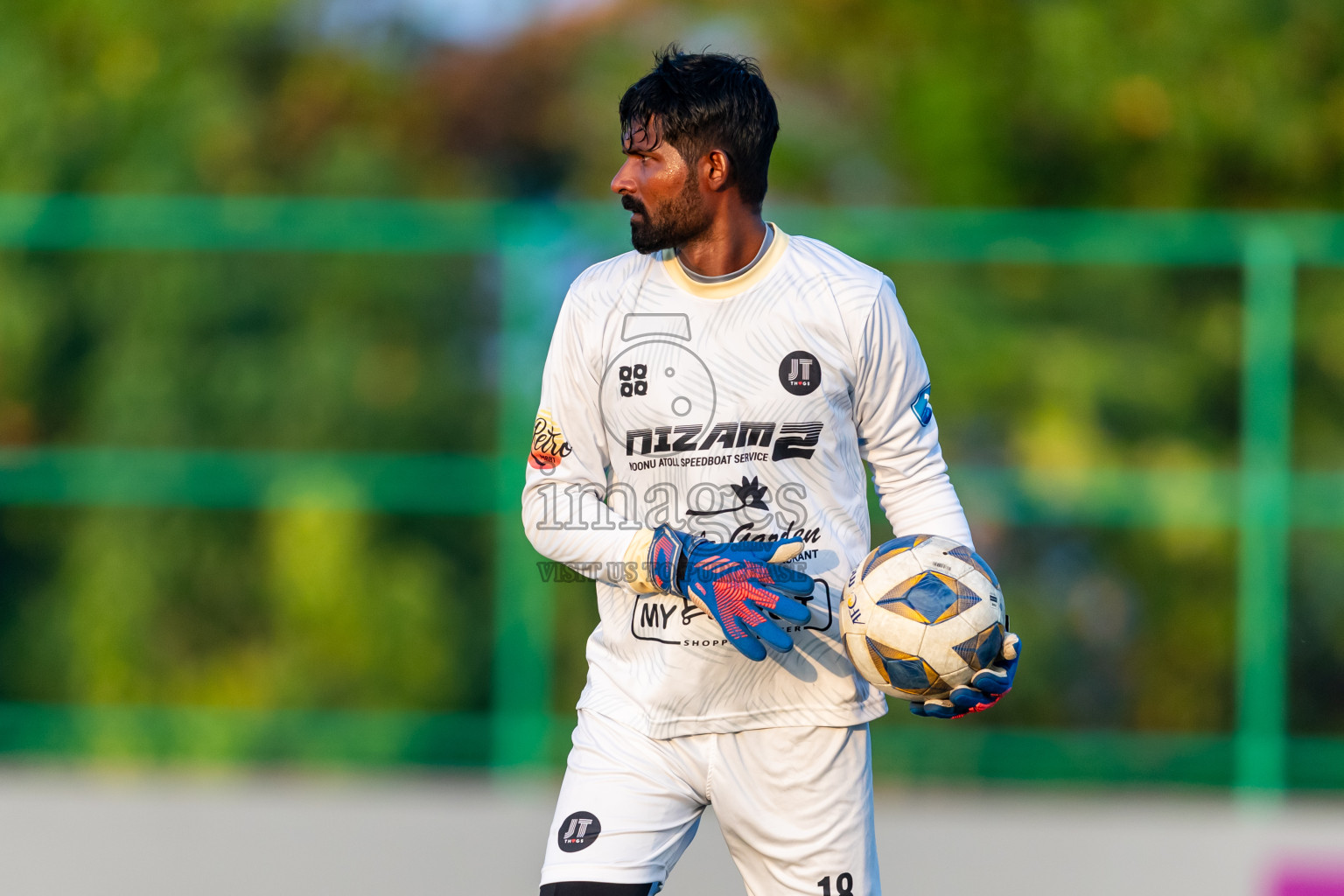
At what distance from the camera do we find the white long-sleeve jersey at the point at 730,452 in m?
3.02

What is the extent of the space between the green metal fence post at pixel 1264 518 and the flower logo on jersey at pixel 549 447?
4551mm

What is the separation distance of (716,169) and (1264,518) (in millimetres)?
4562

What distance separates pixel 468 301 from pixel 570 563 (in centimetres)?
483

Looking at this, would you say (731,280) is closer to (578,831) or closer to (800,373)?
(800,373)

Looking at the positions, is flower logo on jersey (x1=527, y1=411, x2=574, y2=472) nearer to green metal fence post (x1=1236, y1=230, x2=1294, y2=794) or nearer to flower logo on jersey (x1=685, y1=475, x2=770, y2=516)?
flower logo on jersey (x1=685, y1=475, x2=770, y2=516)

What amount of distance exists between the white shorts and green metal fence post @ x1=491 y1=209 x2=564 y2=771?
3769 millimetres

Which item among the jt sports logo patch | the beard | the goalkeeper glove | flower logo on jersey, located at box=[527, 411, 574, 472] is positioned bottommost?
the goalkeeper glove

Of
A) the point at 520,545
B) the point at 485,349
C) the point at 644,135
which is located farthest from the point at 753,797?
the point at 485,349

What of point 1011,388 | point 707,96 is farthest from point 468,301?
point 707,96

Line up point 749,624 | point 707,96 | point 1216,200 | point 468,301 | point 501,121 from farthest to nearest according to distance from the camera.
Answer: point 501,121 < point 1216,200 < point 468,301 < point 707,96 < point 749,624

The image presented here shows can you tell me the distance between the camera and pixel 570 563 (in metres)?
3.03

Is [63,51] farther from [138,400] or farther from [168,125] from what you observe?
[138,400]

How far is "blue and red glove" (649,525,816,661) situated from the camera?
9.07ft

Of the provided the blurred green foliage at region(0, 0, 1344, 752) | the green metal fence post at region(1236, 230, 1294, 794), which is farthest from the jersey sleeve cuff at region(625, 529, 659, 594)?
the green metal fence post at region(1236, 230, 1294, 794)
